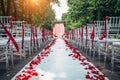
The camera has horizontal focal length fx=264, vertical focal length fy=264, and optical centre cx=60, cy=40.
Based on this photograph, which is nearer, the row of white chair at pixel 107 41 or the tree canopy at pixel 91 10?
the row of white chair at pixel 107 41

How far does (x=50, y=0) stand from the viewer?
28.6 meters

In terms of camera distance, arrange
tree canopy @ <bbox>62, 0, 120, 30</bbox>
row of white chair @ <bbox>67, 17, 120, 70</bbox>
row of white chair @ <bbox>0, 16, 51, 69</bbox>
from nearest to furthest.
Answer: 1. row of white chair @ <bbox>0, 16, 51, 69</bbox>
2. row of white chair @ <bbox>67, 17, 120, 70</bbox>
3. tree canopy @ <bbox>62, 0, 120, 30</bbox>

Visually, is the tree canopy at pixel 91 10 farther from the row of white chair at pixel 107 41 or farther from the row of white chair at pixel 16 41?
the row of white chair at pixel 16 41

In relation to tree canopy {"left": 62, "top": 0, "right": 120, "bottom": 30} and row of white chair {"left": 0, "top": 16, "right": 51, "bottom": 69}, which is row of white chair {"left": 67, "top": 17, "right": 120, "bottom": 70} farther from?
tree canopy {"left": 62, "top": 0, "right": 120, "bottom": 30}

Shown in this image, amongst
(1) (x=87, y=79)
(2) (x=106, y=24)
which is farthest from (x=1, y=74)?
(2) (x=106, y=24)

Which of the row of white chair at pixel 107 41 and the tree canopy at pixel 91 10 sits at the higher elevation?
the tree canopy at pixel 91 10

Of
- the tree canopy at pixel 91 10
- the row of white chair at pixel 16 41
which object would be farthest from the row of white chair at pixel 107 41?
the tree canopy at pixel 91 10

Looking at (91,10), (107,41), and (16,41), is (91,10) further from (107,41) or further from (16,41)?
(16,41)

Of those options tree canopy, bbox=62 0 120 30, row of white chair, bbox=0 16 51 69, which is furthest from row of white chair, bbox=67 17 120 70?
tree canopy, bbox=62 0 120 30

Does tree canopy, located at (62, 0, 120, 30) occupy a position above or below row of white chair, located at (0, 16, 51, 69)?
above

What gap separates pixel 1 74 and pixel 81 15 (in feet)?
73.5

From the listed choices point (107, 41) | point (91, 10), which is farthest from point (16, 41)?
point (91, 10)

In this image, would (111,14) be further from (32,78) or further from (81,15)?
(32,78)

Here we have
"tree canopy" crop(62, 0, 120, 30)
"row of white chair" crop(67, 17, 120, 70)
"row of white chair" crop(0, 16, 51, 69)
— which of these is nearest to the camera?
"row of white chair" crop(0, 16, 51, 69)
